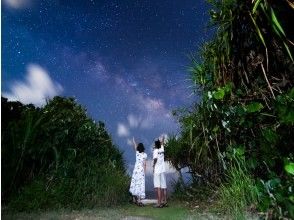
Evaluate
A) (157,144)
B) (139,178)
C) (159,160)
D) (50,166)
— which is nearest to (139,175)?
(139,178)

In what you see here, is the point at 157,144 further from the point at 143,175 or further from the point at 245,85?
the point at 245,85

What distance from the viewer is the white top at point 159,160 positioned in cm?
1281

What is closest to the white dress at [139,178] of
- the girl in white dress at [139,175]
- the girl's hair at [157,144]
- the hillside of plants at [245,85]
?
the girl in white dress at [139,175]

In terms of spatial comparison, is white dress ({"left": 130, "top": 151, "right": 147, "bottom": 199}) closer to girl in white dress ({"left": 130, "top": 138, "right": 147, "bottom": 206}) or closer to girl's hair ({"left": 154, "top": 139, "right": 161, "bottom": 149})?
girl in white dress ({"left": 130, "top": 138, "right": 147, "bottom": 206})

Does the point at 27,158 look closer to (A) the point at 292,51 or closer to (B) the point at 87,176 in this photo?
(B) the point at 87,176

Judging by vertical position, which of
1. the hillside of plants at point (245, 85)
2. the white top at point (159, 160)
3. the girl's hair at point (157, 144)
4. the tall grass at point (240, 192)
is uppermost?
the girl's hair at point (157, 144)

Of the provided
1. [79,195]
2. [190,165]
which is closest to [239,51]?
[79,195]

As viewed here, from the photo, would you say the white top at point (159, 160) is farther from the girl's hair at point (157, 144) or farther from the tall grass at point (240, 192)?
the tall grass at point (240, 192)

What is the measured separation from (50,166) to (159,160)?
293 cm

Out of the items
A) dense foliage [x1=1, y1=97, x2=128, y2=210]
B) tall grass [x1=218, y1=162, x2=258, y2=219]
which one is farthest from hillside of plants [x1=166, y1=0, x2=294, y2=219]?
dense foliage [x1=1, y1=97, x2=128, y2=210]

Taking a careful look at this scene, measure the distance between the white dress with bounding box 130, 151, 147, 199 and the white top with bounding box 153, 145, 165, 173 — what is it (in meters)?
0.79

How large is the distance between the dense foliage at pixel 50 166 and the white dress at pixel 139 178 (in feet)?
0.98

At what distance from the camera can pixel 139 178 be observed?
45.4 ft

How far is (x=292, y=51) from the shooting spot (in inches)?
267
